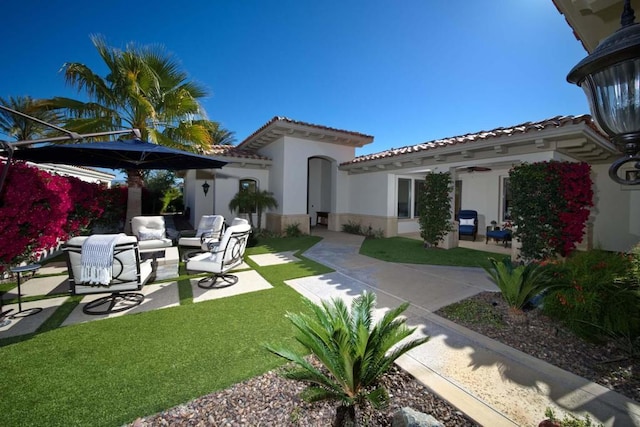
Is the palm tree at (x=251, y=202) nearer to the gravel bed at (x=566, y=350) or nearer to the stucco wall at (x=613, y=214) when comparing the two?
the gravel bed at (x=566, y=350)

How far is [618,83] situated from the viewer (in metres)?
1.49

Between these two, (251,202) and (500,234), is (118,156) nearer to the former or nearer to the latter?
(251,202)

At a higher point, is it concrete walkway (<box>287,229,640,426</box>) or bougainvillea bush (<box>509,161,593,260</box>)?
bougainvillea bush (<box>509,161,593,260</box>)

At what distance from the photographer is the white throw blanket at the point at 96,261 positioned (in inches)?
152

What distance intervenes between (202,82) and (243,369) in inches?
372

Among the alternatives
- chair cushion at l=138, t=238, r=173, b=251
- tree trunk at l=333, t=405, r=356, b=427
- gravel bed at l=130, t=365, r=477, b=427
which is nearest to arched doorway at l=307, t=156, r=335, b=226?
chair cushion at l=138, t=238, r=173, b=251

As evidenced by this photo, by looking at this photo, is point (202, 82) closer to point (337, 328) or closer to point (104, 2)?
point (104, 2)

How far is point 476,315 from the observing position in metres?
4.07

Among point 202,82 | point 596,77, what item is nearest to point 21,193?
point 202,82

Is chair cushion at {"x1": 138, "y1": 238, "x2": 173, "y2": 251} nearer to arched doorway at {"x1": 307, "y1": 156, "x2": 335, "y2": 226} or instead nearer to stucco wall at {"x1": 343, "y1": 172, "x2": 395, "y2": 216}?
stucco wall at {"x1": 343, "y1": 172, "x2": 395, "y2": 216}

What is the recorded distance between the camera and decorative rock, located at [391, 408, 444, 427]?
1.87 m

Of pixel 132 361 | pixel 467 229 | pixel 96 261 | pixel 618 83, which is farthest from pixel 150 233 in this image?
pixel 467 229

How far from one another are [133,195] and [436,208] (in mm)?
10760

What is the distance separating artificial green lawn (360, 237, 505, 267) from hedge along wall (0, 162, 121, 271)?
8.26 meters
